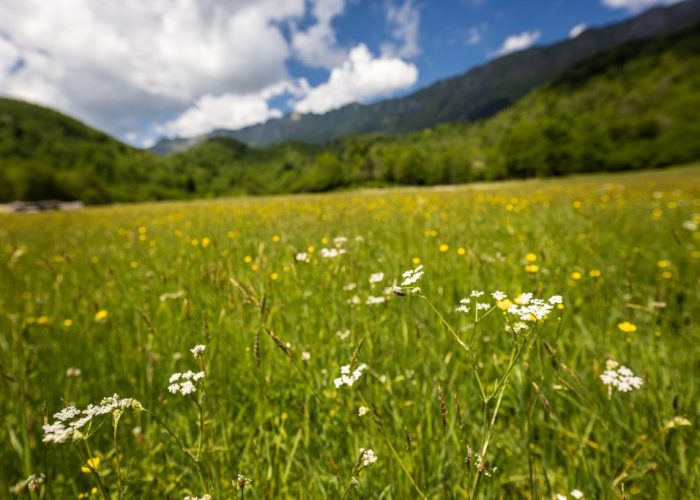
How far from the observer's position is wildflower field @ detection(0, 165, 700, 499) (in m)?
1.38

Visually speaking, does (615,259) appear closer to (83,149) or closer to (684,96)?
(684,96)

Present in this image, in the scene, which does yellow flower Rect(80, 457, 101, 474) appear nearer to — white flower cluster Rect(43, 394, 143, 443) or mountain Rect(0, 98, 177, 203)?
white flower cluster Rect(43, 394, 143, 443)

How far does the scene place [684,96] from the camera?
9181cm

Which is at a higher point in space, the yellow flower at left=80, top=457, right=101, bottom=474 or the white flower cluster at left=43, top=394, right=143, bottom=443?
the white flower cluster at left=43, top=394, right=143, bottom=443

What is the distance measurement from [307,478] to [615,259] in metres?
4.45

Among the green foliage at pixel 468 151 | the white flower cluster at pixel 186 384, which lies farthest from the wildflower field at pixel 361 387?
the green foliage at pixel 468 151

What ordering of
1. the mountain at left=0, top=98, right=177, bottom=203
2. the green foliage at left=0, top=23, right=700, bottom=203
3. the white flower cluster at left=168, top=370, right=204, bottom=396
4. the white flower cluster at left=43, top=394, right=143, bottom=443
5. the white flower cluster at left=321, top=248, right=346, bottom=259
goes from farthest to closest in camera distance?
the green foliage at left=0, top=23, right=700, bottom=203 < the mountain at left=0, top=98, right=177, bottom=203 < the white flower cluster at left=321, top=248, right=346, bottom=259 < the white flower cluster at left=168, top=370, right=204, bottom=396 < the white flower cluster at left=43, top=394, right=143, bottom=443

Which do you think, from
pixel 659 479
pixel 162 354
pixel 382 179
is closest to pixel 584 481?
pixel 659 479

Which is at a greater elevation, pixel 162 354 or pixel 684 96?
pixel 684 96

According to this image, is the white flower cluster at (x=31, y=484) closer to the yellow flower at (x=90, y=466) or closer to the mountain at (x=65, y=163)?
the yellow flower at (x=90, y=466)

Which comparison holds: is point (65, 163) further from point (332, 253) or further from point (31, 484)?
point (31, 484)

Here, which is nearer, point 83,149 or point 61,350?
point 61,350

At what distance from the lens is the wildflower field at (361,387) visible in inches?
54.4

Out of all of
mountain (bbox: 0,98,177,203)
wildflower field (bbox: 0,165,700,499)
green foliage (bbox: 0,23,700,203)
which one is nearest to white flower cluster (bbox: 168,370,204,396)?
wildflower field (bbox: 0,165,700,499)
